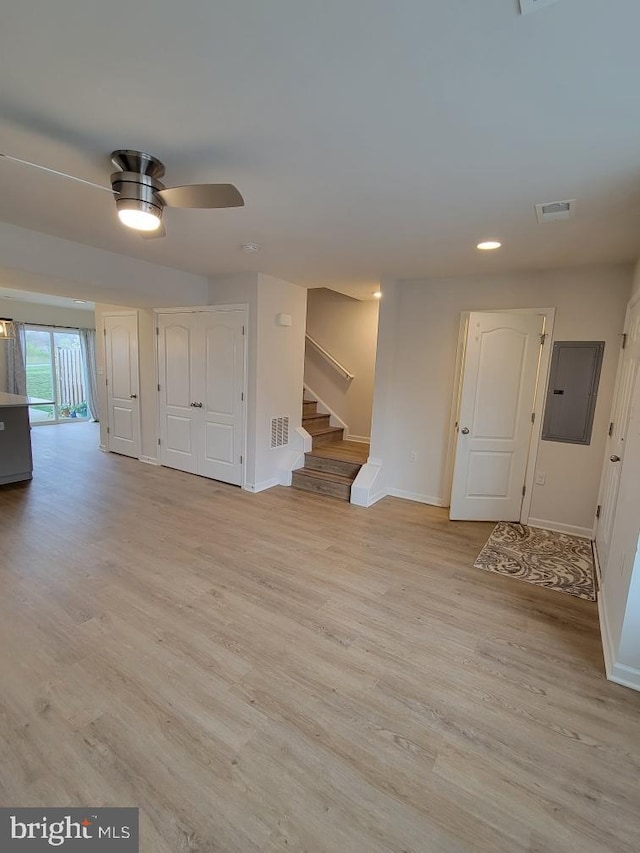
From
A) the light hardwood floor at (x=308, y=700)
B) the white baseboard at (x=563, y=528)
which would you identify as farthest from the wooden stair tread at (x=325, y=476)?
the white baseboard at (x=563, y=528)

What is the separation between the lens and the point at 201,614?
2328 millimetres

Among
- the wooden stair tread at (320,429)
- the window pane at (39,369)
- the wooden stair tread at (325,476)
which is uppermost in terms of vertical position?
the window pane at (39,369)

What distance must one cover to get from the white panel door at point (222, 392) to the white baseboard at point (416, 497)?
6.23 ft

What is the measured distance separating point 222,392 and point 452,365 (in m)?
2.69

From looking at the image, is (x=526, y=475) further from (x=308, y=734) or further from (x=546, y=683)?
(x=308, y=734)

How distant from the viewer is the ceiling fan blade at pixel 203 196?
1.65 meters

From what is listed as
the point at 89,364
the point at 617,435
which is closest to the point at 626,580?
the point at 617,435

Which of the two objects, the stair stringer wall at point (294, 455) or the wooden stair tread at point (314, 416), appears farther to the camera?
the wooden stair tread at point (314, 416)

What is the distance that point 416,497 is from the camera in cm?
453

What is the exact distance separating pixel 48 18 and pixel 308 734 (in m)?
2.66

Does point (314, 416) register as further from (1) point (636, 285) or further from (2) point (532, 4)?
(2) point (532, 4)

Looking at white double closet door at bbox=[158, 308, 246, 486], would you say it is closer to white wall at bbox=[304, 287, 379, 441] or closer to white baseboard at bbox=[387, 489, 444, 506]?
white baseboard at bbox=[387, 489, 444, 506]

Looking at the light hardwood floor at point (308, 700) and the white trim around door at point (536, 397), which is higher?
the white trim around door at point (536, 397)

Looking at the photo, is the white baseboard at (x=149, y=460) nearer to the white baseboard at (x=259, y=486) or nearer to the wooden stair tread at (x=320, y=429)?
the white baseboard at (x=259, y=486)
